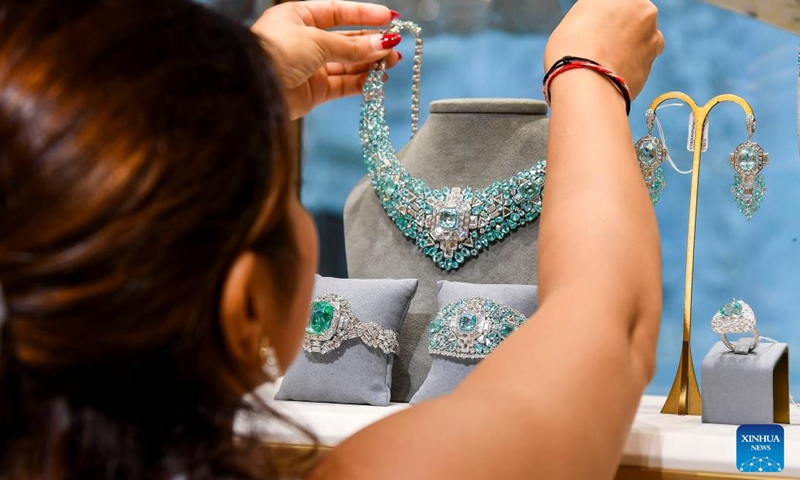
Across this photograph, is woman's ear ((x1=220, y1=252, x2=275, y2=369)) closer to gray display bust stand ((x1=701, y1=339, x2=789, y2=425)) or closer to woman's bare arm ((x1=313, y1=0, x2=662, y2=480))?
woman's bare arm ((x1=313, y1=0, x2=662, y2=480))

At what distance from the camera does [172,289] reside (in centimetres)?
34

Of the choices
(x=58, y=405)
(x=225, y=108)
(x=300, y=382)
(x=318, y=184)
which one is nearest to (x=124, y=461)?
(x=58, y=405)

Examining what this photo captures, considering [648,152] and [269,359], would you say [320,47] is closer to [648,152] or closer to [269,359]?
[648,152]

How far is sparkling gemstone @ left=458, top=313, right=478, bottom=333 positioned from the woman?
452mm

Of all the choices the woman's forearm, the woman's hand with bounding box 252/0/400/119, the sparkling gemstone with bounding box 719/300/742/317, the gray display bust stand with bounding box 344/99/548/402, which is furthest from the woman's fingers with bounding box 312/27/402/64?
the sparkling gemstone with bounding box 719/300/742/317

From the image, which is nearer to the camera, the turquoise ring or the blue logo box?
the blue logo box

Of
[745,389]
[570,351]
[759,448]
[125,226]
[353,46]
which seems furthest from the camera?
[353,46]

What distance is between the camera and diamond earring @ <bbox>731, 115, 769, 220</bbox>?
2.93 feet

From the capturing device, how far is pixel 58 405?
1.13 feet

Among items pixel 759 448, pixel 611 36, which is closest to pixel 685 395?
pixel 759 448

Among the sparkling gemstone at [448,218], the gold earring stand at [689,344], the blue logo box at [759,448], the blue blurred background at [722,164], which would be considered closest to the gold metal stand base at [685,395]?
the gold earring stand at [689,344]

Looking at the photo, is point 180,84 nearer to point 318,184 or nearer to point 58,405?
point 58,405

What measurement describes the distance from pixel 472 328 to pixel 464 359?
34 millimetres

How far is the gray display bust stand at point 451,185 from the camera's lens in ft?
3.30
